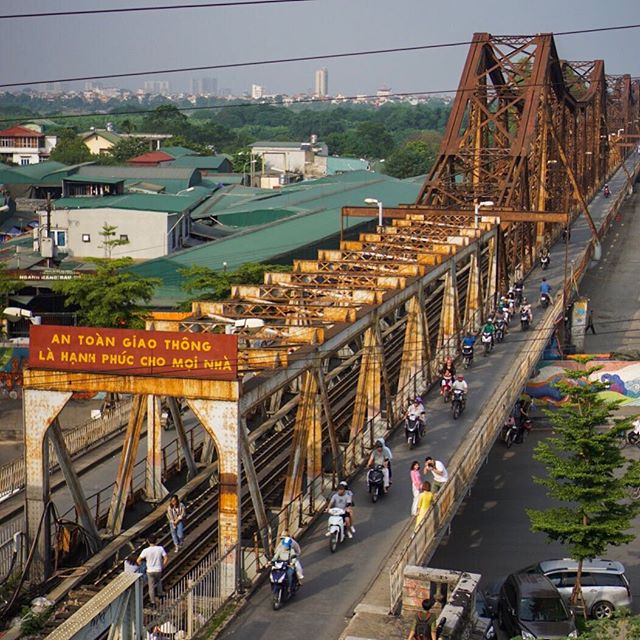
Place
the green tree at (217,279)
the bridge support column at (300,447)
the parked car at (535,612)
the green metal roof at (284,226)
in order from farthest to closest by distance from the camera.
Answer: the green metal roof at (284,226) → the green tree at (217,279) → the bridge support column at (300,447) → the parked car at (535,612)

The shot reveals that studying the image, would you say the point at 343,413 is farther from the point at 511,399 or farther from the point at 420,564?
the point at 420,564

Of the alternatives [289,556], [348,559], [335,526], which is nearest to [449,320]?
[335,526]

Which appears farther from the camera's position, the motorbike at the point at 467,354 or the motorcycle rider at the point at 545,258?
the motorcycle rider at the point at 545,258

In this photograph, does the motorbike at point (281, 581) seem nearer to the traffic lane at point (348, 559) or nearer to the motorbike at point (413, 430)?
the traffic lane at point (348, 559)

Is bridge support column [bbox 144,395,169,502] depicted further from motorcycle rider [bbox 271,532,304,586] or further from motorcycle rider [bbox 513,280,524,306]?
motorcycle rider [bbox 513,280,524,306]

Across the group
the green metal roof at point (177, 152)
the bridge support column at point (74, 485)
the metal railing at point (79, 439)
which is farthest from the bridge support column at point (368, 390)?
the green metal roof at point (177, 152)

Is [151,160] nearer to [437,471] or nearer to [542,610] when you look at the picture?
[437,471]

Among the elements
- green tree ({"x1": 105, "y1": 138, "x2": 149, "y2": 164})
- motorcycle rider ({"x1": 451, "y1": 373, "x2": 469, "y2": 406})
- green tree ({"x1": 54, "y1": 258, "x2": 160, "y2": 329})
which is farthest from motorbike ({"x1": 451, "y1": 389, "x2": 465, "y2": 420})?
green tree ({"x1": 105, "y1": 138, "x2": 149, "y2": 164})
